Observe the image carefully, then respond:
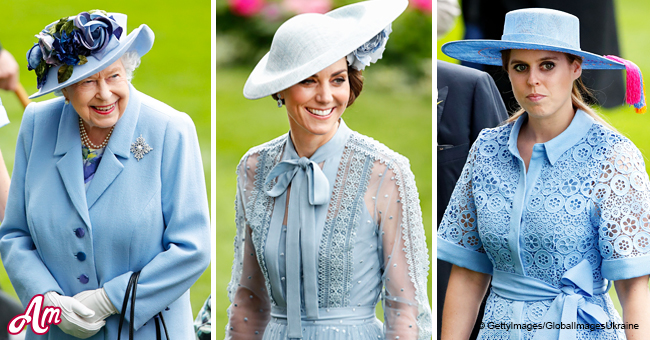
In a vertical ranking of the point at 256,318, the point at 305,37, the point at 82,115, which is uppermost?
the point at 305,37

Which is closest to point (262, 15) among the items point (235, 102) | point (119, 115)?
point (235, 102)

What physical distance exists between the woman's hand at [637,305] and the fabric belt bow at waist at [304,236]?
114 centimetres

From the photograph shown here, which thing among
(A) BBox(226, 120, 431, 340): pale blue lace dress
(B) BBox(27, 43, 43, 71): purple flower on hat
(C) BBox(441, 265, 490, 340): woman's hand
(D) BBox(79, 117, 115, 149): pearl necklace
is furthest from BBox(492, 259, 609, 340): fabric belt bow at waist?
(B) BBox(27, 43, 43, 71): purple flower on hat

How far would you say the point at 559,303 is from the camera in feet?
10.1

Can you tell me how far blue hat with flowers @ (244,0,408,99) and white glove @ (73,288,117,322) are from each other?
1003 millimetres

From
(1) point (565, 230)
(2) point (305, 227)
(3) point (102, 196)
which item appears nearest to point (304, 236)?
(2) point (305, 227)

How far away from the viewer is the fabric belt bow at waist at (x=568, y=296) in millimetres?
3049

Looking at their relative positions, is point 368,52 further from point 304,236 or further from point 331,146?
point 304,236

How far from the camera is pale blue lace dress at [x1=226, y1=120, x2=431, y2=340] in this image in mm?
3127

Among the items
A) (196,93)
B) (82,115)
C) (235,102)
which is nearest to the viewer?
(82,115)

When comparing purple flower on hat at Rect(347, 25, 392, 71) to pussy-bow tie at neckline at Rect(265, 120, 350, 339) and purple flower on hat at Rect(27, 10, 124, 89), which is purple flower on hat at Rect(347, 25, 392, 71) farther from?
purple flower on hat at Rect(27, 10, 124, 89)

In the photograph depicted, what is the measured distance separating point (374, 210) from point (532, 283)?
0.66m

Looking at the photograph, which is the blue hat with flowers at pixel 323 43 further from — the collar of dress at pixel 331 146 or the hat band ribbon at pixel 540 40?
the hat band ribbon at pixel 540 40

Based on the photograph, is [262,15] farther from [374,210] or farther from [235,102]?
[374,210]
